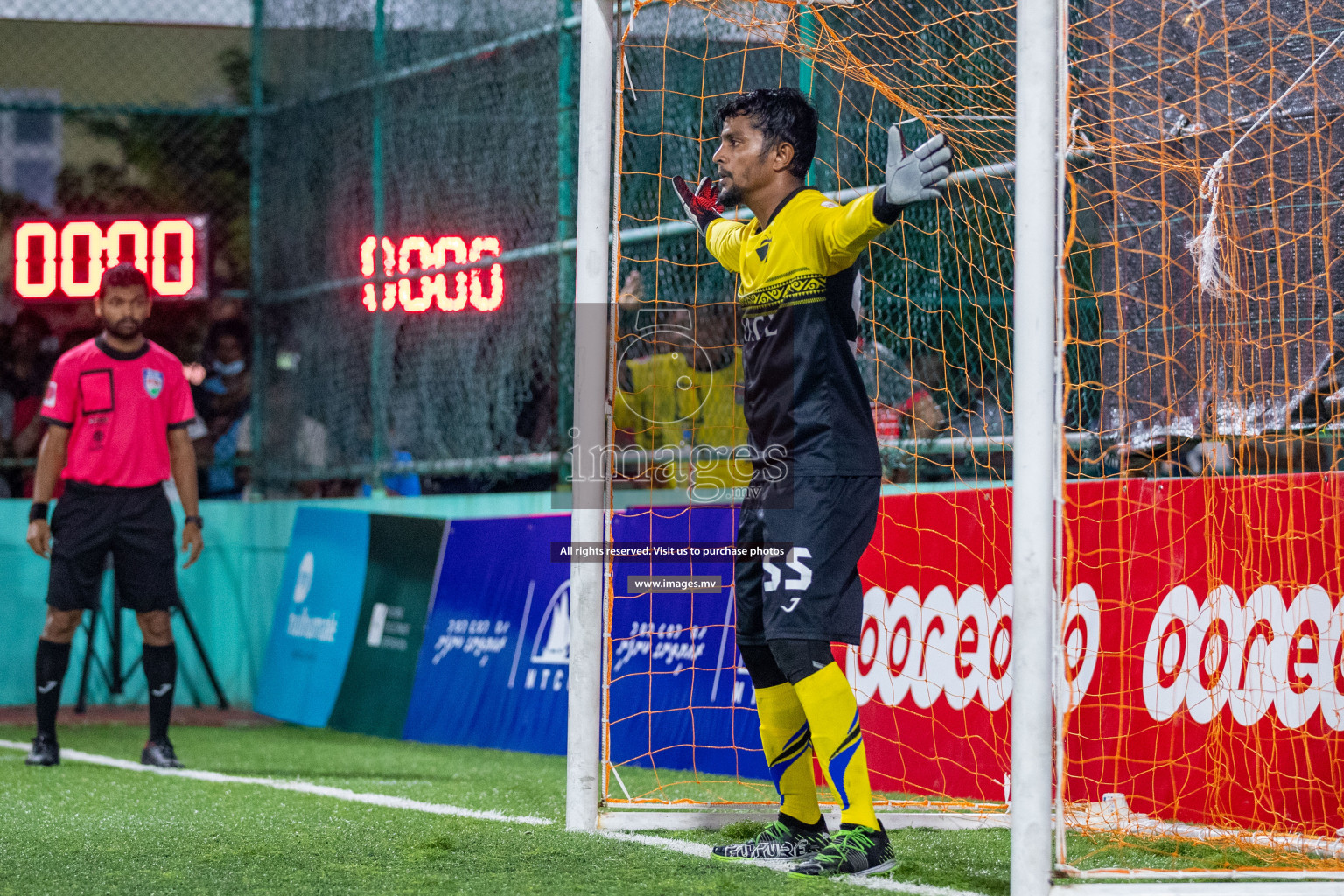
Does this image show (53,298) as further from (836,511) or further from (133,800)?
(836,511)

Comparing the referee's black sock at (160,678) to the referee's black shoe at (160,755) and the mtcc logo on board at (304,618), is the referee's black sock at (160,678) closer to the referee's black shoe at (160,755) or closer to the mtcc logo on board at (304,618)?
the referee's black shoe at (160,755)

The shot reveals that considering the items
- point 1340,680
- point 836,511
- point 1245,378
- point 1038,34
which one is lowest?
point 1340,680

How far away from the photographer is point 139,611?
6148 millimetres

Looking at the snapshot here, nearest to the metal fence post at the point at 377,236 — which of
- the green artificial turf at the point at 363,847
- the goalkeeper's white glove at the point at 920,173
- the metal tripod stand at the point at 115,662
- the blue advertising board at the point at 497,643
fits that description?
the metal tripod stand at the point at 115,662

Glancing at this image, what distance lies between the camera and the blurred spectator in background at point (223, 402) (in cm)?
1014

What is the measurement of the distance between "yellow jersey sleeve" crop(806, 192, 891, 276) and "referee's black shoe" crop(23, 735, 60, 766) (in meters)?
4.26

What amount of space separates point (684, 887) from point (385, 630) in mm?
5037

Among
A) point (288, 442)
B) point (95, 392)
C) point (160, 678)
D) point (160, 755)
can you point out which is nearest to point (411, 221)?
point (288, 442)

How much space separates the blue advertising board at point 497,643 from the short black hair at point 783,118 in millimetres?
3446

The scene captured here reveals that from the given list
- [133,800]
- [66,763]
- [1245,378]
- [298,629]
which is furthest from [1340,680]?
[298,629]

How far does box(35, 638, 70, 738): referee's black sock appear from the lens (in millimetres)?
6145

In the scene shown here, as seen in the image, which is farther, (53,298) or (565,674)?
(53,298)

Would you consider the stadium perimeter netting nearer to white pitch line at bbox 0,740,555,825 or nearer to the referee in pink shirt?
white pitch line at bbox 0,740,555,825

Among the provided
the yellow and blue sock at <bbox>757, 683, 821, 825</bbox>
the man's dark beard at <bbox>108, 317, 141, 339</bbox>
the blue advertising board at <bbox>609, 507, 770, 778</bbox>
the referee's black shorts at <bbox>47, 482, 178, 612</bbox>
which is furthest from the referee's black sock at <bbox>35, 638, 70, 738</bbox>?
the yellow and blue sock at <bbox>757, 683, 821, 825</bbox>
